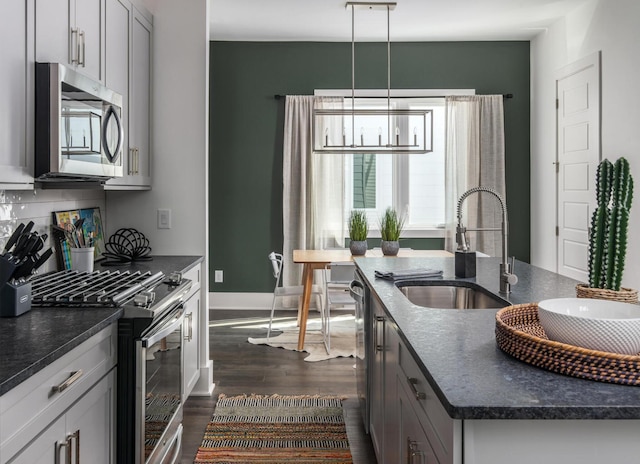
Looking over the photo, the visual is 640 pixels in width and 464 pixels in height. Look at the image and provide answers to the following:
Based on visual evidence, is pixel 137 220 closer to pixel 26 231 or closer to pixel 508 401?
pixel 26 231

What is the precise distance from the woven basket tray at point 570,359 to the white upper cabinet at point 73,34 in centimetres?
185

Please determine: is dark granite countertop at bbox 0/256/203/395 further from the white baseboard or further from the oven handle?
the white baseboard

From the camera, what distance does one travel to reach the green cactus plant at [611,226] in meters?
1.60

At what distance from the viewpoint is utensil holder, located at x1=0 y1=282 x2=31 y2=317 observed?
1.81 metres

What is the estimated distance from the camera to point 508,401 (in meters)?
1.01

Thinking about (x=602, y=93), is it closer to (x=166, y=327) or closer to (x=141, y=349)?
(x=166, y=327)

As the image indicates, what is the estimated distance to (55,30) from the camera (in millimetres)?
2225

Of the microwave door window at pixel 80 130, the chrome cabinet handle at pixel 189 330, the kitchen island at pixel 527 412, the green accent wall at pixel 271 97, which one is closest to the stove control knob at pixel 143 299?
the microwave door window at pixel 80 130

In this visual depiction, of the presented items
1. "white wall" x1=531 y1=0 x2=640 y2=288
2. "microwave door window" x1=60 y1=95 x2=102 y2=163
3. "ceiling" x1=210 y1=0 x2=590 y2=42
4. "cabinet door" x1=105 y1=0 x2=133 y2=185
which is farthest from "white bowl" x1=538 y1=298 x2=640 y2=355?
"ceiling" x1=210 y1=0 x2=590 y2=42

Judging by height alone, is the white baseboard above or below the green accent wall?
below

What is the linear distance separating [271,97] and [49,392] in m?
4.86

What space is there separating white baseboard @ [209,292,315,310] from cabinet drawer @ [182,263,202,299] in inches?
103

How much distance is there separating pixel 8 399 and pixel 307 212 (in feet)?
15.7

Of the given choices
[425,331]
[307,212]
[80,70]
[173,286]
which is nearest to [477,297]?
[425,331]
